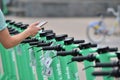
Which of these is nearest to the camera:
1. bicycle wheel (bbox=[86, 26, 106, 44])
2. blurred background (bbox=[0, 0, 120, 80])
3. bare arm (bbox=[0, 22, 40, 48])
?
bare arm (bbox=[0, 22, 40, 48])

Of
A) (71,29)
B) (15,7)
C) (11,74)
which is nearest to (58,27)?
(71,29)

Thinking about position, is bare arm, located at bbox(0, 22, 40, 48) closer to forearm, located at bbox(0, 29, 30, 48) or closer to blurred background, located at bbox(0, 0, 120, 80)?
forearm, located at bbox(0, 29, 30, 48)

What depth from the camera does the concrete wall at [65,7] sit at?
68.9 ft

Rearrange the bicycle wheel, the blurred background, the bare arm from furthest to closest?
the blurred background
the bicycle wheel
the bare arm

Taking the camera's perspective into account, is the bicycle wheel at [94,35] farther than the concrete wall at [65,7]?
No

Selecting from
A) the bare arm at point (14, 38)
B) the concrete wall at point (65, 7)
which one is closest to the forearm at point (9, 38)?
the bare arm at point (14, 38)

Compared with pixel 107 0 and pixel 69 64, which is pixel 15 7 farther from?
pixel 69 64

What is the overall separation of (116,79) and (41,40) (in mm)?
1452

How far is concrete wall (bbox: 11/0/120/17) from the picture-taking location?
21.0 meters

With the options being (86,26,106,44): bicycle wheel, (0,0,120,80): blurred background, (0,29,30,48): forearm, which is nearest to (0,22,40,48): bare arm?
(0,29,30,48): forearm

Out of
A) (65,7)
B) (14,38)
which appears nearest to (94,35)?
(65,7)

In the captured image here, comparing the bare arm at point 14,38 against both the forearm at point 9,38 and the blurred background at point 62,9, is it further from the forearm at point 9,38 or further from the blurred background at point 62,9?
the blurred background at point 62,9

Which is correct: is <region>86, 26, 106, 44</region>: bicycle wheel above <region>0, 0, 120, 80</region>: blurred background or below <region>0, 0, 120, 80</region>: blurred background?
below

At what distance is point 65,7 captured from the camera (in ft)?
70.2
